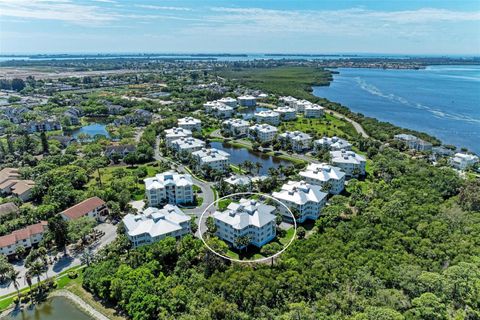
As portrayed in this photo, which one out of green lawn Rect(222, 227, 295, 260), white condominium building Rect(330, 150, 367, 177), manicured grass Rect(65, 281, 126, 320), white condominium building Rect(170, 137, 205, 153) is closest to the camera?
manicured grass Rect(65, 281, 126, 320)

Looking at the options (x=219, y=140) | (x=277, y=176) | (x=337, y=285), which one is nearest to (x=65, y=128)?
(x=219, y=140)

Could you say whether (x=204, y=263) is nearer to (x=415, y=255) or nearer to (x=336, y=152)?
(x=415, y=255)

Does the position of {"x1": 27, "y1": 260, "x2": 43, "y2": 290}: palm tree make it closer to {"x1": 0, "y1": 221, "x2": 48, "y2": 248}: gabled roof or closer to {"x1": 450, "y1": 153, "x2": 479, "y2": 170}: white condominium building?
{"x1": 0, "y1": 221, "x2": 48, "y2": 248}: gabled roof

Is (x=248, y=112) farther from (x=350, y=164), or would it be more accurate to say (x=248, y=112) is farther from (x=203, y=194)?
(x=203, y=194)

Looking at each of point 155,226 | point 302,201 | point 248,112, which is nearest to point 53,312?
point 155,226

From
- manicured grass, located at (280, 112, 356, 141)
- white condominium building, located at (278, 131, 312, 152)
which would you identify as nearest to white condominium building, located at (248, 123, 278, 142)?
white condominium building, located at (278, 131, 312, 152)

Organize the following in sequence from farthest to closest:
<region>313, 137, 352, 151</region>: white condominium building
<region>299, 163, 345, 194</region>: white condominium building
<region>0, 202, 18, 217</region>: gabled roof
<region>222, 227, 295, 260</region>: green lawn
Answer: <region>313, 137, 352, 151</region>: white condominium building, <region>299, 163, 345, 194</region>: white condominium building, <region>0, 202, 18, 217</region>: gabled roof, <region>222, 227, 295, 260</region>: green lawn
